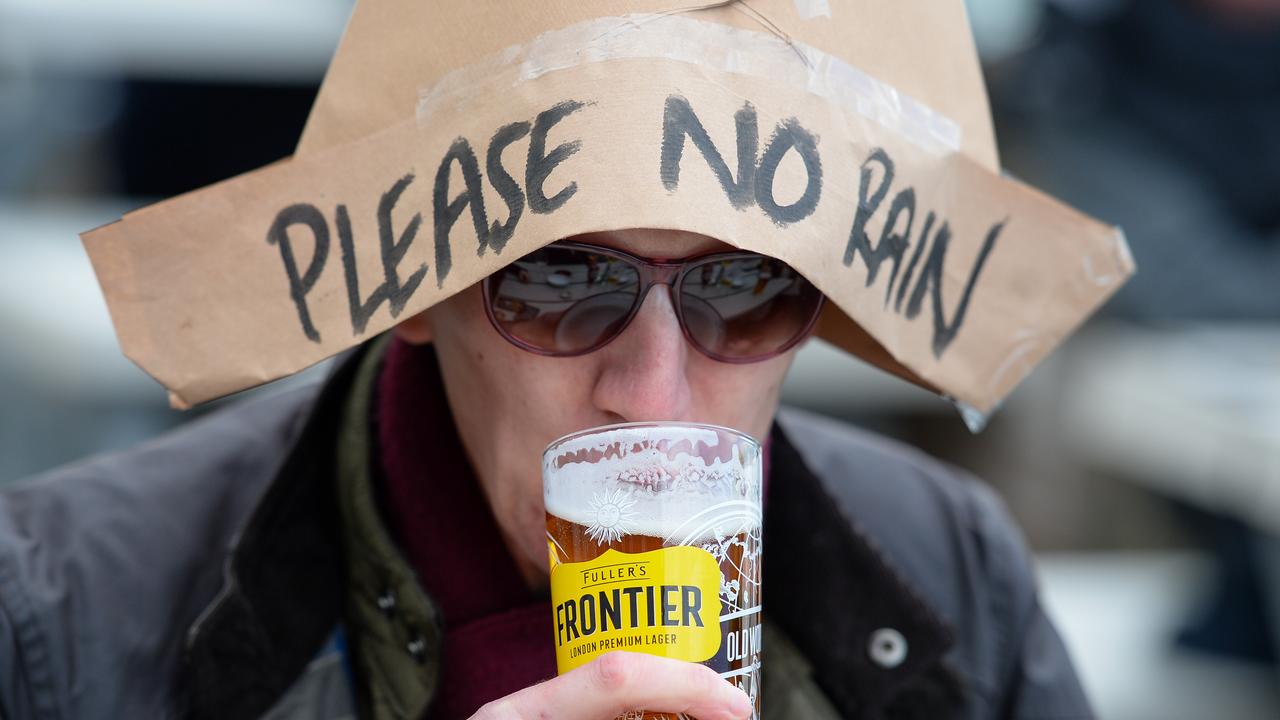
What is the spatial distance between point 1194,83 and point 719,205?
3.67 m

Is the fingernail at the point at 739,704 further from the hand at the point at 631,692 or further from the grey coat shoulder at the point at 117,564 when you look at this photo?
the grey coat shoulder at the point at 117,564

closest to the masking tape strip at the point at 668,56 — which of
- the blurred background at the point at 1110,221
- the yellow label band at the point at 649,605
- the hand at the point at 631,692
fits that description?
the yellow label band at the point at 649,605

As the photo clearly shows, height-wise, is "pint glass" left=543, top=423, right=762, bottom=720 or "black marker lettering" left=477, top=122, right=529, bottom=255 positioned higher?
"black marker lettering" left=477, top=122, right=529, bottom=255

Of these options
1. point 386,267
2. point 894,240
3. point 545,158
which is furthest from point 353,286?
point 894,240

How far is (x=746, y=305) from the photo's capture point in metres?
1.66

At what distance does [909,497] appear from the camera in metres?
2.32

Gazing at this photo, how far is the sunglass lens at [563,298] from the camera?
1.57 m

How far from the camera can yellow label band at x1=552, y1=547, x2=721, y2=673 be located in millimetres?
1274

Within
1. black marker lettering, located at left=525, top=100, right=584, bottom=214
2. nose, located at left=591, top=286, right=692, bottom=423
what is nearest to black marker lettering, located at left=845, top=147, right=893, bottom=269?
nose, located at left=591, top=286, right=692, bottom=423

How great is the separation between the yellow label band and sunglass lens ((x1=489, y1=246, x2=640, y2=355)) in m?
0.39

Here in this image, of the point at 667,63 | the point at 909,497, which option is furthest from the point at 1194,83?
the point at 667,63

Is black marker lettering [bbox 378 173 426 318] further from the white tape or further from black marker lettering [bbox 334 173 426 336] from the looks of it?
the white tape

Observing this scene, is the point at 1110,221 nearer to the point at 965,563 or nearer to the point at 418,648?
the point at 965,563

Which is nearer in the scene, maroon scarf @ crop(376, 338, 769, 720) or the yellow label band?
the yellow label band
